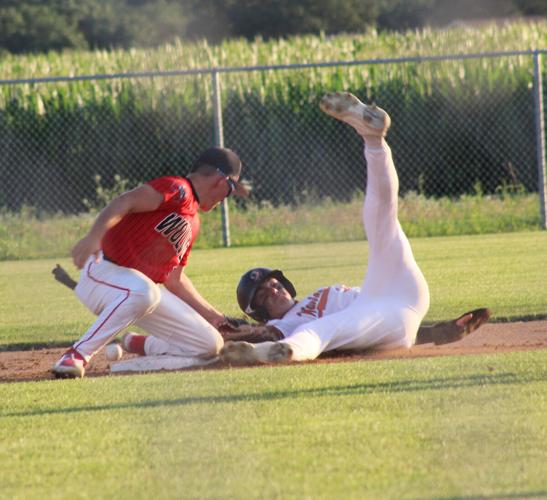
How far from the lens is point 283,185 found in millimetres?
19531

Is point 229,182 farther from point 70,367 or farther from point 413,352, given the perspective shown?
point 413,352

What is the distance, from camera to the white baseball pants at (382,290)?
728 centimetres

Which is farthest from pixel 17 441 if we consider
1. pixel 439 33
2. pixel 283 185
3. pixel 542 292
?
pixel 439 33

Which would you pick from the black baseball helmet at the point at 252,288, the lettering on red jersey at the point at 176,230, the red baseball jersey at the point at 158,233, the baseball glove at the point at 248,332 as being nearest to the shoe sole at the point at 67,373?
the red baseball jersey at the point at 158,233

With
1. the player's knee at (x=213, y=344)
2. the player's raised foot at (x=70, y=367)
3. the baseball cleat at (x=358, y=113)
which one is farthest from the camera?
the player's knee at (x=213, y=344)

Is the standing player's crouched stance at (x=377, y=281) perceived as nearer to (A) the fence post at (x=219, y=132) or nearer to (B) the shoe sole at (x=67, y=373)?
→ (B) the shoe sole at (x=67, y=373)

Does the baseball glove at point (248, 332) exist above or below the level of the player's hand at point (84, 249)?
below

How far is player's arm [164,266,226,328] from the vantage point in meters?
7.65

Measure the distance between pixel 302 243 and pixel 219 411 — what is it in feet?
35.9

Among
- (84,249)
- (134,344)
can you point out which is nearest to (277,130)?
(134,344)

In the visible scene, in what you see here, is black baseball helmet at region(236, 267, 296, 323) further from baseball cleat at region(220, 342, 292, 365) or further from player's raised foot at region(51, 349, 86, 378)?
player's raised foot at region(51, 349, 86, 378)

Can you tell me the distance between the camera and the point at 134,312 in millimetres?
6863

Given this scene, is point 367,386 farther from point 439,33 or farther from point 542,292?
point 439,33

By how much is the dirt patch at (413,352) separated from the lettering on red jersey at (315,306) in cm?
34
